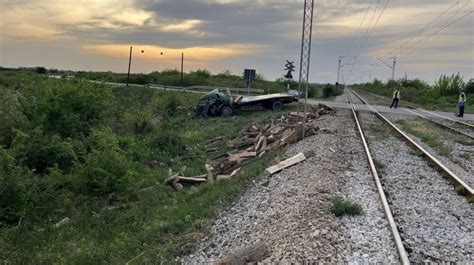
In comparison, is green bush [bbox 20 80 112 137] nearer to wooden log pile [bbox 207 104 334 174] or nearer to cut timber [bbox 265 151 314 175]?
wooden log pile [bbox 207 104 334 174]

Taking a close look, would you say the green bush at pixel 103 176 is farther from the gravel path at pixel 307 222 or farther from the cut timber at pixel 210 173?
the gravel path at pixel 307 222

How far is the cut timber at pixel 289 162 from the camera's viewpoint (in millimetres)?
12211

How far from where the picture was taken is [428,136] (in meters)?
19.8

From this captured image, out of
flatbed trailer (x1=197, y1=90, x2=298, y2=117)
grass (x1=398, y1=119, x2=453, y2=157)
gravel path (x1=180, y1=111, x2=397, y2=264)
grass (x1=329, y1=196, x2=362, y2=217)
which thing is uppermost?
flatbed trailer (x1=197, y1=90, x2=298, y2=117)

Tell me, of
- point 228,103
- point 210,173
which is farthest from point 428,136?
point 228,103

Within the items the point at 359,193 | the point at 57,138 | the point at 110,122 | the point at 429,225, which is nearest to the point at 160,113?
the point at 110,122

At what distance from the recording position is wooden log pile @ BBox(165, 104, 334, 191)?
541 inches

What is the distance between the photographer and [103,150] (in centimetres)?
1283

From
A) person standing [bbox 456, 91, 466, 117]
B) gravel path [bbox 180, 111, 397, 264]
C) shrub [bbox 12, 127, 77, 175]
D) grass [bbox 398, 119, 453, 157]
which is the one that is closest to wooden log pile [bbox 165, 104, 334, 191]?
gravel path [bbox 180, 111, 397, 264]

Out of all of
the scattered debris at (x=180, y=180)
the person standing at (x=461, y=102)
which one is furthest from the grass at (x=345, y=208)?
the person standing at (x=461, y=102)

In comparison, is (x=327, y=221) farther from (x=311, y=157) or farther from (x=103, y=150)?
(x=103, y=150)

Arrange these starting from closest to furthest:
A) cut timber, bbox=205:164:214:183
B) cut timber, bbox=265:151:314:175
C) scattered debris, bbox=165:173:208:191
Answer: cut timber, bbox=265:151:314:175 → cut timber, bbox=205:164:214:183 → scattered debris, bbox=165:173:208:191

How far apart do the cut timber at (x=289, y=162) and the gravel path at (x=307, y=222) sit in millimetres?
232

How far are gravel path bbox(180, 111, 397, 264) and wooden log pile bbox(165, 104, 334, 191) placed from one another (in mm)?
2742
